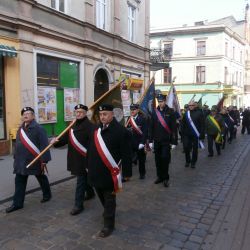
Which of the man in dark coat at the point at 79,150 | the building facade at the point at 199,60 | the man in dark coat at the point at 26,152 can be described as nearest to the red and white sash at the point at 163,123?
the man in dark coat at the point at 79,150

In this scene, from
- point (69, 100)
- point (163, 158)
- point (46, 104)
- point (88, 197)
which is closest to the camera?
point (88, 197)

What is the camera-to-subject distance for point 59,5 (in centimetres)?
1278

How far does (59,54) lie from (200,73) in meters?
30.7

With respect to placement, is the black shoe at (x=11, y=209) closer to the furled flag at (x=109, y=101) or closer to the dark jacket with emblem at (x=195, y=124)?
the furled flag at (x=109, y=101)

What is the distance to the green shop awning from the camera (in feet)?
30.7

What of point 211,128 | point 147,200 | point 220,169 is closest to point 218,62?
point 211,128

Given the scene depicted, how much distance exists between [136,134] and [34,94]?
4.88 m

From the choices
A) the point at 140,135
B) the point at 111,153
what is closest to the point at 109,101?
the point at 111,153

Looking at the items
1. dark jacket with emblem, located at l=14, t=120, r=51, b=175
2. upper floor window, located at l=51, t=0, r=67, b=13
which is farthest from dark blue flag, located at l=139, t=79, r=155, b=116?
upper floor window, located at l=51, t=0, r=67, b=13

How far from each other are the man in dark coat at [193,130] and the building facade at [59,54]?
5168 mm

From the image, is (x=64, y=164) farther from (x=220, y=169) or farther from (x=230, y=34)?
(x=230, y=34)

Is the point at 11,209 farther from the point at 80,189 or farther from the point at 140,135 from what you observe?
the point at 140,135

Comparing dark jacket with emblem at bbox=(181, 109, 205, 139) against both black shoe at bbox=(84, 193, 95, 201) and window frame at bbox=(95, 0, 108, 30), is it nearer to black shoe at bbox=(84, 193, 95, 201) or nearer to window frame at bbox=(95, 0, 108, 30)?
black shoe at bbox=(84, 193, 95, 201)

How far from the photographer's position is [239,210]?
5.46m
